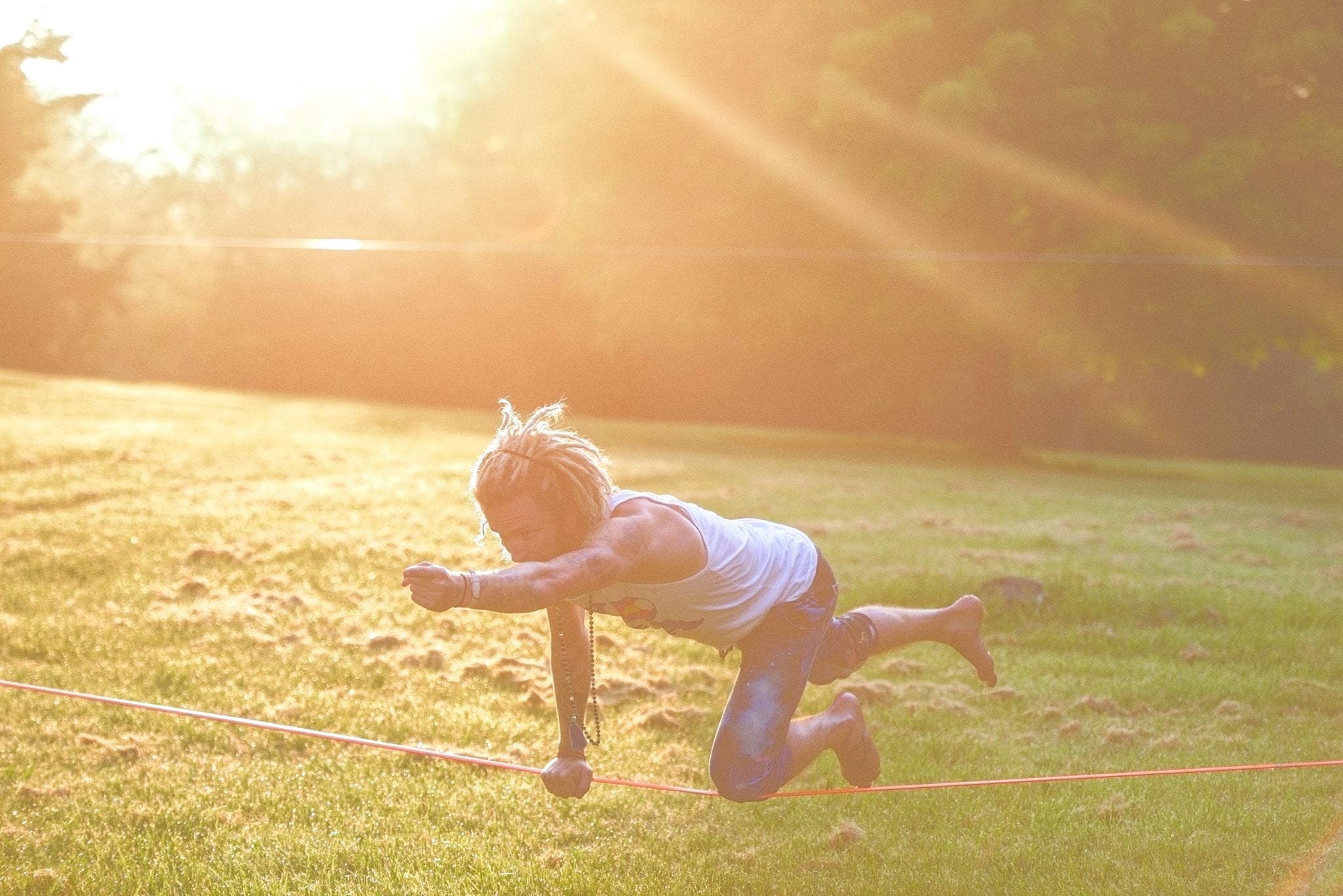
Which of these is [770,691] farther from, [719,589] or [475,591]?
[475,591]

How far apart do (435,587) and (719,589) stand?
1189mm

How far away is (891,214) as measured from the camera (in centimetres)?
1895

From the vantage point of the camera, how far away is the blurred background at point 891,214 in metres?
17.3

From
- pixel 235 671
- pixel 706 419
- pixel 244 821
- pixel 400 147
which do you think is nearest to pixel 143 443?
pixel 235 671

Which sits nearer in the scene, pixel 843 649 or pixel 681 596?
pixel 681 596

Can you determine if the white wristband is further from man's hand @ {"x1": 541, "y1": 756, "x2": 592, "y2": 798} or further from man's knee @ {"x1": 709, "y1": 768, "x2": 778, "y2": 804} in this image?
man's knee @ {"x1": 709, "y1": 768, "x2": 778, "y2": 804}

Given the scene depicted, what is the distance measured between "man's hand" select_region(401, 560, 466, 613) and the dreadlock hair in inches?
19.0

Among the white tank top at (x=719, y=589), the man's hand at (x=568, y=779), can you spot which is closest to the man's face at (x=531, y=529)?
the white tank top at (x=719, y=589)

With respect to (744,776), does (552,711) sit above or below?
below

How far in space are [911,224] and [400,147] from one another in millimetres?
32668

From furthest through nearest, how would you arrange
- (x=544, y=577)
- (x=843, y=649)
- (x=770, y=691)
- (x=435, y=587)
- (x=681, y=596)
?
(x=843, y=649), (x=770, y=691), (x=681, y=596), (x=544, y=577), (x=435, y=587)

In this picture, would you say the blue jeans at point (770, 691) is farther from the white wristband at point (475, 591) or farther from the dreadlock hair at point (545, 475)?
the white wristband at point (475, 591)

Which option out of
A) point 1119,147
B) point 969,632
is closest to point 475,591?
point 969,632

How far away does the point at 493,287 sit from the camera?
3284 centimetres
